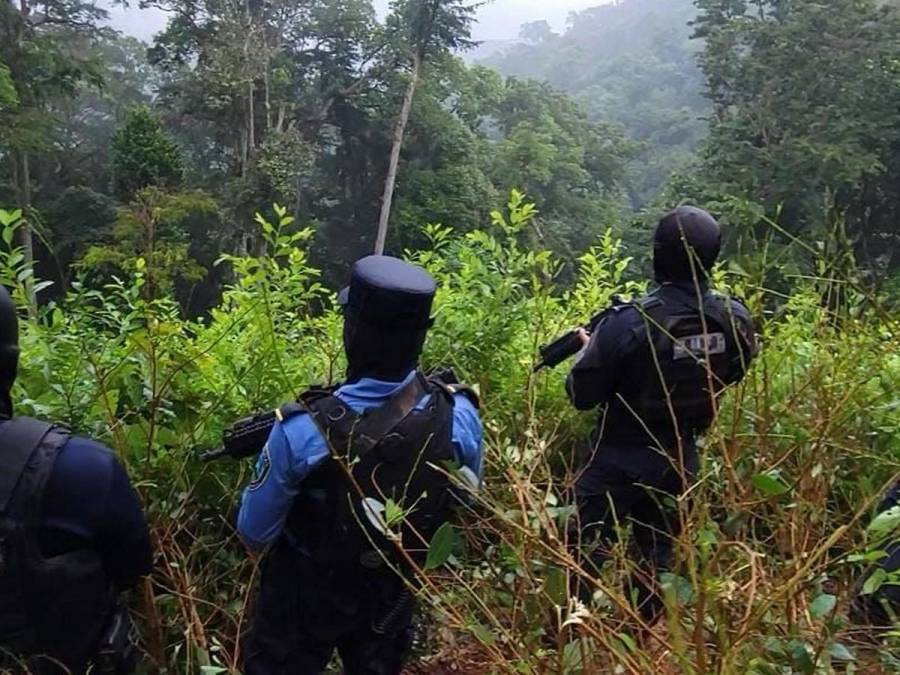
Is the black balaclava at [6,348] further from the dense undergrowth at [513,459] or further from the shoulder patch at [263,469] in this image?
the dense undergrowth at [513,459]

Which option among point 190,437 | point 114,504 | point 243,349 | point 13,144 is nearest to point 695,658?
point 114,504

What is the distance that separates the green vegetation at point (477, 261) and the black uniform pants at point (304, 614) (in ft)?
0.54

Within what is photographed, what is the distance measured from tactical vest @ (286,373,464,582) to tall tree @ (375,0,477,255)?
25299 millimetres

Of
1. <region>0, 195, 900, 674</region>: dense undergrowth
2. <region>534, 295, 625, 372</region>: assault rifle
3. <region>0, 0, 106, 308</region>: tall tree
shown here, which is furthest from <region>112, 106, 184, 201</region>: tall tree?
<region>534, 295, 625, 372</region>: assault rifle

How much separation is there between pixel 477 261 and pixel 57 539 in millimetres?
1951

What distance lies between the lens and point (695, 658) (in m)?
1.22

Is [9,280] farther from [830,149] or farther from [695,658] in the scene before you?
[830,149]

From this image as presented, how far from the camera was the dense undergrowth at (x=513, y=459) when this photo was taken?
4.29 ft

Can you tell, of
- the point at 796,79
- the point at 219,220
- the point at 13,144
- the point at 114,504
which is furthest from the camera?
the point at 219,220

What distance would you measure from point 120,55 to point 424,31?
641 inches

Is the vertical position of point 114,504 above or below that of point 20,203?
above

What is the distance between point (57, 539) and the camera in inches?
66.5

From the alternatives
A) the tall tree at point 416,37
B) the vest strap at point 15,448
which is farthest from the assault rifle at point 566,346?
the tall tree at point 416,37

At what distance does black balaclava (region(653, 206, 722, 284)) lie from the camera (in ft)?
8.41
